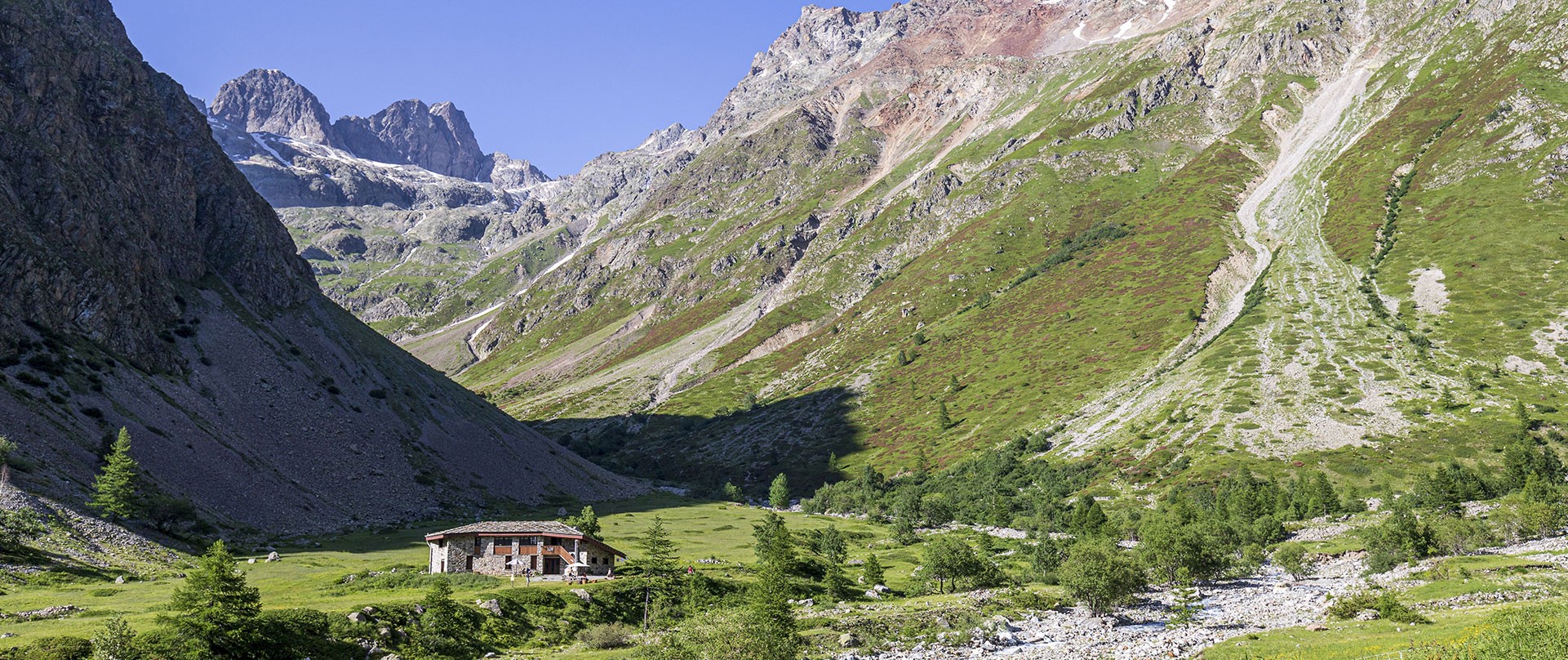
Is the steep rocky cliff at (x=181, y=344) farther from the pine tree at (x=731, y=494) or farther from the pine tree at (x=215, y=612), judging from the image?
the pine tree at (x=215, y=612)

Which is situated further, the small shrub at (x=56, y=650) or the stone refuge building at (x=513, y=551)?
the stone refuge building at (x=513, y=551)

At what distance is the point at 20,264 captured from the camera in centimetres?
10850

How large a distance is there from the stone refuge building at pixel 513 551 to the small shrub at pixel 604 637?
16909mm

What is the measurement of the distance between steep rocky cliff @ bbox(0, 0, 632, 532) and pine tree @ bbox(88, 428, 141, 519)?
8.42 feet

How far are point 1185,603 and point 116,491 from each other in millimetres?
101102

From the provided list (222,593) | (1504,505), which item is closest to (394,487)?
(222,593)

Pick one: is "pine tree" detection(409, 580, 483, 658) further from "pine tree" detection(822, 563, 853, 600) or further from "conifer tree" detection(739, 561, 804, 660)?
"pine tree" detection(822, 563, 853, 600)

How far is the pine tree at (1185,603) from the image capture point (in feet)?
219

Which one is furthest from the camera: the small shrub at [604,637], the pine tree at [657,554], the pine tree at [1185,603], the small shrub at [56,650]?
the pine tree at [657,554]

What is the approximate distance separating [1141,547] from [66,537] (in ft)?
338

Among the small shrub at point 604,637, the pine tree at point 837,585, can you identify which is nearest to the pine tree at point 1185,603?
the pine tree at point 837,585

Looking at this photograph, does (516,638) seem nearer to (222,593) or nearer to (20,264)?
(222,593)

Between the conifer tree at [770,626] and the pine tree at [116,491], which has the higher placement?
the pine tree at [116,491]

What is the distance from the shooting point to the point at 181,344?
5059 inches
